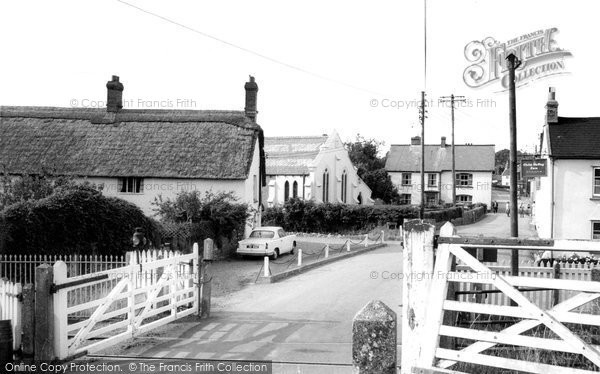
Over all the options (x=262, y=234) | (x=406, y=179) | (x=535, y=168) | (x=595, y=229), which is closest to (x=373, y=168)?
(x=406, y=179)

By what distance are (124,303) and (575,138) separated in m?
27.3

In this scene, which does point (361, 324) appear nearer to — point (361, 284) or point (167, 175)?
point (361, 284)

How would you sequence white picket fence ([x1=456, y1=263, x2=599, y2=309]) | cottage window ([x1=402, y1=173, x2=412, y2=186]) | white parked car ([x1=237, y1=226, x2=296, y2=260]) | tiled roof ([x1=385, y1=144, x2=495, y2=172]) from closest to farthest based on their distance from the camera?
white picket fence ([x1=456, y1=263, x2=599, y2=309]) < white parked car ([x1=237, y1=226, x2=296, y2=260]) < tiled roof ([x1=385, y1=144, x2=495, y2=172]) < cottage window ([x1=402, y1=173, x2=412, y2=186])

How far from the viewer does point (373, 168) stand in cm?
7575

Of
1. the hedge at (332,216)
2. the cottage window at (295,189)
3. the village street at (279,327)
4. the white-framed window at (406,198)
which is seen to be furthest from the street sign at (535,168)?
the white-framed window at (406,198)

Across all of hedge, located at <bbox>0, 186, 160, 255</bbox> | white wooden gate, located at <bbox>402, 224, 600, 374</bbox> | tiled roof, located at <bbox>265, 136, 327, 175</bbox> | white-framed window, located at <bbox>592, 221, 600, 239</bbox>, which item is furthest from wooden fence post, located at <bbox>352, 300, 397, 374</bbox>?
tiled roof, located at <bbox>265, 136, 327, 175</bbox>

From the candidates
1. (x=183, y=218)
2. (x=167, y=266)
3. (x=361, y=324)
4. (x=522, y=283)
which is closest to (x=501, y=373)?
(x=522, y=283)

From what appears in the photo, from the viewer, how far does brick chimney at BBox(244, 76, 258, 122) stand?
3416 centimetres

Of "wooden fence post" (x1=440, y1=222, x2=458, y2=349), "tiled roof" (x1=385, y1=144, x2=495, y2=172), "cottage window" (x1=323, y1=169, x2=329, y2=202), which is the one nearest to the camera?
"wooden fence post" (x1=440, y1=222, x2=458, y2=349)

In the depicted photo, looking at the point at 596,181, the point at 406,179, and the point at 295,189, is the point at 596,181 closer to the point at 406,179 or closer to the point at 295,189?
the point at 295,189

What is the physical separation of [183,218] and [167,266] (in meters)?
14.8

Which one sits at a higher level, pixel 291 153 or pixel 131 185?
pixel 291 153

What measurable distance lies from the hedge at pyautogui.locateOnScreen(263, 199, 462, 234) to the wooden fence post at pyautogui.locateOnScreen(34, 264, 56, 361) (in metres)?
37.8

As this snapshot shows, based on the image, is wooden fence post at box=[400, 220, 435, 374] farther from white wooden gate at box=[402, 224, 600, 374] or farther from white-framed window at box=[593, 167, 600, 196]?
white-framed window at box=[593, 167, 600, 196]
